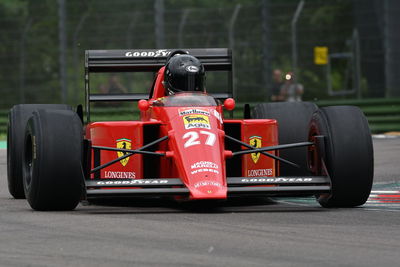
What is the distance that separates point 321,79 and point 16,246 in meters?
24.8

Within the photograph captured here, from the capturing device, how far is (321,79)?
32406 millimetres

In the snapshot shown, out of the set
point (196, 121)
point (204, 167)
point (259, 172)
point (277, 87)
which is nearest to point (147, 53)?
A: point (259, 172)

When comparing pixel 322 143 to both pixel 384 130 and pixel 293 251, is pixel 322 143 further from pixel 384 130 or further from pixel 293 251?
pixel 384 130

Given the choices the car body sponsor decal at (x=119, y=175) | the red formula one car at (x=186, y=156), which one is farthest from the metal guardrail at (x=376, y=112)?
the car body sponsor decal at (x=119, y=175)

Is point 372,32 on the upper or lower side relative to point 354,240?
upper

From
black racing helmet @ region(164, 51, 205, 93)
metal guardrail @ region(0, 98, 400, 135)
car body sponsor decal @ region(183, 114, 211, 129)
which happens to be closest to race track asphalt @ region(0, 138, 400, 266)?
car body sponsor decal @ region(183, 114, 211, 129)

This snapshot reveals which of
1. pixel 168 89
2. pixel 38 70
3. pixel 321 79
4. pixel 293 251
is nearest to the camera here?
pixel 293 251

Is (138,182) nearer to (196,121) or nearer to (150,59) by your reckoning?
(196,121)

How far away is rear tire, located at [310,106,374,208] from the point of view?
409 inches

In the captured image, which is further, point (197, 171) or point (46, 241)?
point (197, 171)

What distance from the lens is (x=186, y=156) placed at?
10203mm

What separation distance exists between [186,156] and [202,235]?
1.71 metres

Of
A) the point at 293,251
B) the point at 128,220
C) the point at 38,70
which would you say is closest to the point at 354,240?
the point at 293,251

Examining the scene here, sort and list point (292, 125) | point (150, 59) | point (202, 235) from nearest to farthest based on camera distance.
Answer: point (202, 235) < point (292, 125) < point (150, 59)
